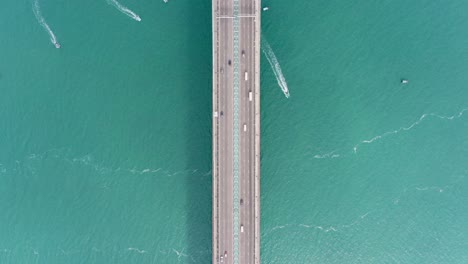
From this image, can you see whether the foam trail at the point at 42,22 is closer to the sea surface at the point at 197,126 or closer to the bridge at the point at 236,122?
the sea surface at the point at 197,126

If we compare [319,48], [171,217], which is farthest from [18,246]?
[319,48]

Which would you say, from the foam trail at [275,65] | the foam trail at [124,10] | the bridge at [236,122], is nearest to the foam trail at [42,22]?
the foam trail at [124,10]

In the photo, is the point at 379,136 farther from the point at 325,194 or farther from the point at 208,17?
the point at 208,17

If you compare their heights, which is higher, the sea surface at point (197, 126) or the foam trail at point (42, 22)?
the foam trail at point (42, 22)

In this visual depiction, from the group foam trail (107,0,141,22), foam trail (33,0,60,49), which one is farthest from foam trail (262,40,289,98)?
foam trail (33,0,60,49)

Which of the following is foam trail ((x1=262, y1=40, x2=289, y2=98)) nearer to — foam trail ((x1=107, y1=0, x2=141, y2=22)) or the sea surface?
the sea surface

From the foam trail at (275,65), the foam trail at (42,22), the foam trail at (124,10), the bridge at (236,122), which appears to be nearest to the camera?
the bridge at (236,122)

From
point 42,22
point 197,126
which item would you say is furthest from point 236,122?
point 42,22
